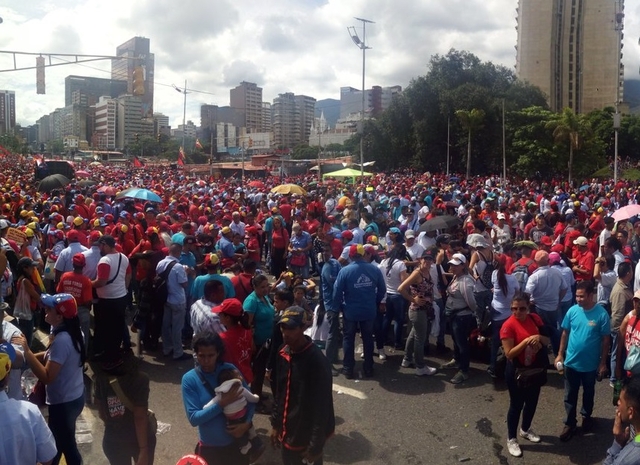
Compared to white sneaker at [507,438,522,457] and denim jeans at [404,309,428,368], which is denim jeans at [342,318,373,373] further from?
white sneaker at [507,438,522,457]

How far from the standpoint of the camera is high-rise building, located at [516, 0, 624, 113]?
285 ft

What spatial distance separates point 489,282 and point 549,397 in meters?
1.58

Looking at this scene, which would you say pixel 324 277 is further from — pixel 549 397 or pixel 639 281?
pixel 639 281

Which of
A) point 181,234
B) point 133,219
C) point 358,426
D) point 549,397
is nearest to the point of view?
point 358,426

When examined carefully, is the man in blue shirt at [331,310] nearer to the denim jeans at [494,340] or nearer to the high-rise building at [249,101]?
the denim jeans at [494,340]

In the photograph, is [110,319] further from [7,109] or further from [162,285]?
[7,109]

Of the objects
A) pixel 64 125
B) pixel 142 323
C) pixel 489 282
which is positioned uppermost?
pixel 64 125

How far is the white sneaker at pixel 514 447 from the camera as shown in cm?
509

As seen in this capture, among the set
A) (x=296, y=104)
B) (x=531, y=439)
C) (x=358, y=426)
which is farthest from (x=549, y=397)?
(x=296, y=104)

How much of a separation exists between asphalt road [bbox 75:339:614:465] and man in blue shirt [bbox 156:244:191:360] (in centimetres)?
37

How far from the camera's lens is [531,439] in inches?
210

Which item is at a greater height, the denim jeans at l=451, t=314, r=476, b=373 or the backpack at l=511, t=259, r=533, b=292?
the backpack at l=511, t=259, r=533, b=292

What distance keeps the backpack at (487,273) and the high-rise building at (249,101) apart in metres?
132

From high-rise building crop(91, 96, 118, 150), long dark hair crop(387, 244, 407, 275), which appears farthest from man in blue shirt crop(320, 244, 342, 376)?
high-rise building crop(91, 96, 118, 150)
